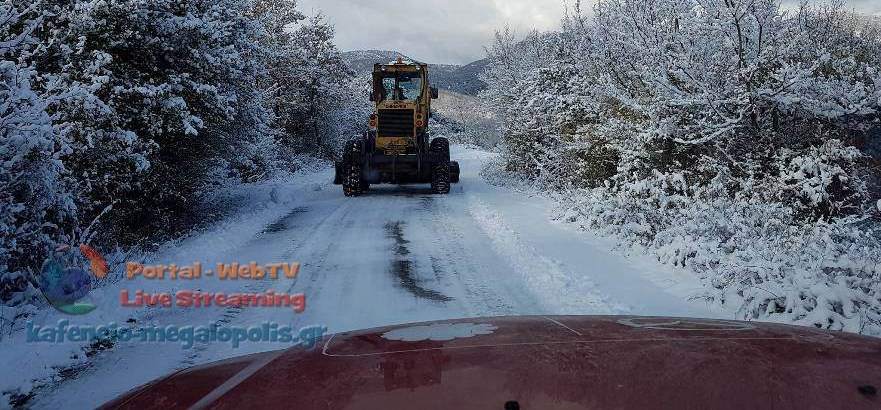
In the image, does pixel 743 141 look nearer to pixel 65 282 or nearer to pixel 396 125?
pixel 65 282

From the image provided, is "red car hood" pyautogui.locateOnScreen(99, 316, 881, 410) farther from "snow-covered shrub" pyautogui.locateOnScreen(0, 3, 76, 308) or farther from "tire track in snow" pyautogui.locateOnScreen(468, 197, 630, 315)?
"snow-covered shrub" pyautogui.locateOnScreen(0, 3, 76, 308)

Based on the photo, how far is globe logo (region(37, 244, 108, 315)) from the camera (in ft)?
17.5

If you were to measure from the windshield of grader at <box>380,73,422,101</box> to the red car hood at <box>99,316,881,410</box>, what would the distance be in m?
15.0

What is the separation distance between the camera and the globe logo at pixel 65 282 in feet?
17.5

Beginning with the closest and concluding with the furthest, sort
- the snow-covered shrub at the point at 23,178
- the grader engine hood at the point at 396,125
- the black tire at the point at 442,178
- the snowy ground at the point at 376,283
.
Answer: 1. the snowy ground at the point at 376,283
2. the snow-covered shrub at the point at 23,178
3. the black tire at the point at 442,178
4. the grader engine hood at the point at 396,125

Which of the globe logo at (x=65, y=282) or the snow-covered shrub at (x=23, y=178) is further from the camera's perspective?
the globe logo at (x=65, y=282)

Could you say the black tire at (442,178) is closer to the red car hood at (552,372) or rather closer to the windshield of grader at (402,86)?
the windshield of grader at (402,86)

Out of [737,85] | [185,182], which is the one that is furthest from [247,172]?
[737,85]

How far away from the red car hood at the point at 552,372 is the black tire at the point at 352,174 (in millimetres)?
13128

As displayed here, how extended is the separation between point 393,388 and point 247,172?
60.9ft

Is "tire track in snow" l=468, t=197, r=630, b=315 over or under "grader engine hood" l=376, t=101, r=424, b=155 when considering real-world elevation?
under

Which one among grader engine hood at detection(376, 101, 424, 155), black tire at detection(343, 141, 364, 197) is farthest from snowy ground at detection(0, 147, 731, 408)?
grader engine hood at detection(376, 101, 424, 155)

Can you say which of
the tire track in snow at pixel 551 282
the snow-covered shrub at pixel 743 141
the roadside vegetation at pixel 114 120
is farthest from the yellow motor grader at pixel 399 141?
the tire track in snow at pixel 551 282

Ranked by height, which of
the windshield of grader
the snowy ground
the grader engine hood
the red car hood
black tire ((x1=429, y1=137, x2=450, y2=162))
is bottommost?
the snowy ground
